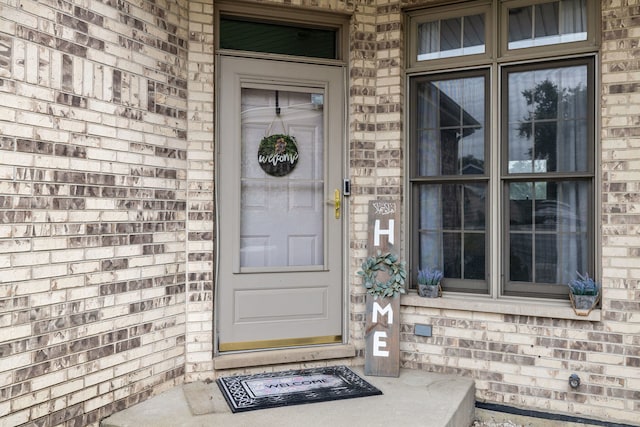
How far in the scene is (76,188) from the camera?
274 cm

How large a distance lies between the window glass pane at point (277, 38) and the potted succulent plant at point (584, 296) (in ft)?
7.64

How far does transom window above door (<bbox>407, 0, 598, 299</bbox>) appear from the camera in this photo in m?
3.47

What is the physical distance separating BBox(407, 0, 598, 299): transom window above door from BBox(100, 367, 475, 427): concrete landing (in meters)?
0.87

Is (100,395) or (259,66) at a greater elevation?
(259,66)

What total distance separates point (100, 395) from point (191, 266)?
3.11ft

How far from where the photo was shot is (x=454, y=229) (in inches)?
149

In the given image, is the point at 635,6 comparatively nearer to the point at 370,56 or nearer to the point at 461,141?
the point at 461,141

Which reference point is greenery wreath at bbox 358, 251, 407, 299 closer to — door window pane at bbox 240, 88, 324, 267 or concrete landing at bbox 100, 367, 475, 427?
door window pane at bbox 240, 88, 324, 267

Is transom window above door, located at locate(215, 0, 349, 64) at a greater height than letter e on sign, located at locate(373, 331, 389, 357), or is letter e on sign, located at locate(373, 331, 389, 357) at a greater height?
transom window above door, located at locate(215, 0, 349, 64)

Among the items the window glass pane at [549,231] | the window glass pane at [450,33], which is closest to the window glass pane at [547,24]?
the window glass pane at [450,33]

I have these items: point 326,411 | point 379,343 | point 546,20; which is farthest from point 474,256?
point 546,20

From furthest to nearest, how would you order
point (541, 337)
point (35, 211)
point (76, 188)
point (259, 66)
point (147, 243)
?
point (259, 66), point (541, 337), point (147, 243), point (76, 188), point (35, 211)

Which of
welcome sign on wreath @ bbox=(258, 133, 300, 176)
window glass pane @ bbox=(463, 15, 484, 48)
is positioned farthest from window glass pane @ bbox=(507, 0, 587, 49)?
welcome sign on wreath @ bbox=(258, 133, 300, 176)

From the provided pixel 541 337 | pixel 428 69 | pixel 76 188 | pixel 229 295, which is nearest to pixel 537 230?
pixel 541 337
